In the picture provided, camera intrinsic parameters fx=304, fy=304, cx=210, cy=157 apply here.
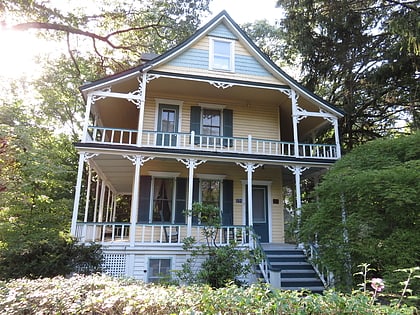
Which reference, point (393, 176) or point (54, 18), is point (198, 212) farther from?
point (54, 18)

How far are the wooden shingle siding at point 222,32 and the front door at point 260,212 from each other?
21.7 feet

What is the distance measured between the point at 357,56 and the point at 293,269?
12.8 m

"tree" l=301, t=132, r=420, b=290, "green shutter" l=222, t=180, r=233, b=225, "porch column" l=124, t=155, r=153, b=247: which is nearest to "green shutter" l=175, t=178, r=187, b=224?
"green shutter" l=222, t=180, r=233, b=225

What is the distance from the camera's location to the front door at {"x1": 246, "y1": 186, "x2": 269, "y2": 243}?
12883 mm

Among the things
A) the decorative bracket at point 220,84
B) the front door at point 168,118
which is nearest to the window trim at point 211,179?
the front door at point 168,118

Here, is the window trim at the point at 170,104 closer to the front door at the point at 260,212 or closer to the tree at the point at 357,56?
the front door at the point at 260,212

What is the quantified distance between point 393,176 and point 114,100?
10693 mm

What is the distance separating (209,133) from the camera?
13422 mm

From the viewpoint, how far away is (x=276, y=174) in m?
13.7

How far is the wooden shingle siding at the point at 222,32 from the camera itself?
42.3 feet

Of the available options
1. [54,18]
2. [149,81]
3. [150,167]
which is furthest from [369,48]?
[54,18]

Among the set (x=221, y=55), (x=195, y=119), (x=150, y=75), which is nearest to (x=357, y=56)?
(x=221, y=55)

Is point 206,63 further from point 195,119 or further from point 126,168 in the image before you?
point 126,168

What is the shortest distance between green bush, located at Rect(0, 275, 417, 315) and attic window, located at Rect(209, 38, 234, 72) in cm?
1034
